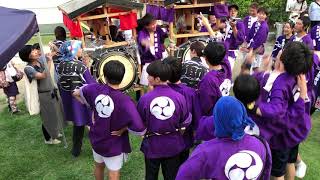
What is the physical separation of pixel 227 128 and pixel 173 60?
1467 mm

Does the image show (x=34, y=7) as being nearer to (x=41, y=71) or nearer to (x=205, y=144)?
(x=41, y=71)

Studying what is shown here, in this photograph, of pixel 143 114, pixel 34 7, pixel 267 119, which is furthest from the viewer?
pixel 34 7

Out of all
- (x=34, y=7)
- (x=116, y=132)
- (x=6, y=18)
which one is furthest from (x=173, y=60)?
(x=34, y=7)

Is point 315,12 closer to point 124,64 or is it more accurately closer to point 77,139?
point 124,64

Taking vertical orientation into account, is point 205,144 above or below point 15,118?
above

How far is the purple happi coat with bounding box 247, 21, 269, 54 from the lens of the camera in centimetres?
705

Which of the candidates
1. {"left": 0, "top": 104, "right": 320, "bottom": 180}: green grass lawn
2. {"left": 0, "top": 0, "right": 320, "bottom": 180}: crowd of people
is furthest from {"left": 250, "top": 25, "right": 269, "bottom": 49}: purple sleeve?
{"left": 0, "top": 0, "right": 320, "bottom": 180}: crowd of people

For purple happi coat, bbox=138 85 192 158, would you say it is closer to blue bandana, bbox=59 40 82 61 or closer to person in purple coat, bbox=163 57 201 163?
person in purple coat, bbox=163 57 201 163

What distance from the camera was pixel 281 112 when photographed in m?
2.98

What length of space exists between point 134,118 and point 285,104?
1344mm

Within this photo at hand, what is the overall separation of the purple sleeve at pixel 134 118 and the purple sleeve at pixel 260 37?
451 centimetres

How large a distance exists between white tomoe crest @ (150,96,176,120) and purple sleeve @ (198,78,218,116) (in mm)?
498

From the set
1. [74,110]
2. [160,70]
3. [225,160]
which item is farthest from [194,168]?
[74,110]

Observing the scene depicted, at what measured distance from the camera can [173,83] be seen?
140 inches
